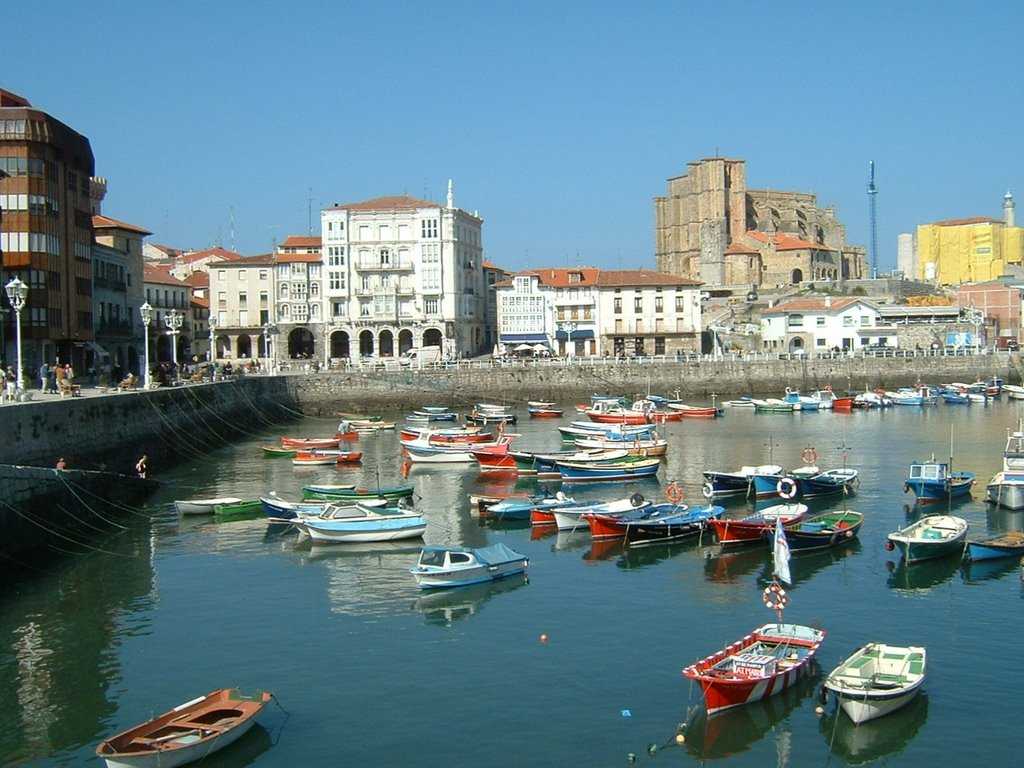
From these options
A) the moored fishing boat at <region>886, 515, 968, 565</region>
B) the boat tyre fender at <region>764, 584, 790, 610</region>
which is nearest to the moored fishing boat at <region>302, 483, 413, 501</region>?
the moored fishing boat at <region>886, 515, 968, 565</region>

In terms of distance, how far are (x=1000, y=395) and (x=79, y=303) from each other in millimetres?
75436

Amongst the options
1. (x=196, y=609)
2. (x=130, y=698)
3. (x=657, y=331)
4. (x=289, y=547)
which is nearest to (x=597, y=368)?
(x=657, y=331)

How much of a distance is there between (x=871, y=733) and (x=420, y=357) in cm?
8296

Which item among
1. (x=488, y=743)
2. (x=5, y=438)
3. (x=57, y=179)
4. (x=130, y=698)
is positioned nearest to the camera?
(x=488, y=743)

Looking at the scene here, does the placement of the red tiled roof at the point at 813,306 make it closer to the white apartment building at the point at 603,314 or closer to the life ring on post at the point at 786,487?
the white apartment building at the point at 603,314

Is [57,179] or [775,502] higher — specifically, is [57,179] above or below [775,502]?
above

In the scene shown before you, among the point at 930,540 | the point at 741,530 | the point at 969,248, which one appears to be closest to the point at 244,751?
the point at 741,530

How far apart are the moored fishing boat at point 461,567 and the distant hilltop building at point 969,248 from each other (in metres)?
146

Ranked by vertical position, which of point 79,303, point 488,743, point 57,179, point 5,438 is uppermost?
point 57,179

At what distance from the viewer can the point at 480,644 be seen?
26469 mm

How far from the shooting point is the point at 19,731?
2173 centimetres

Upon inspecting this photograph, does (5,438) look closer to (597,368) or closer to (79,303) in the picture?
(79,303)

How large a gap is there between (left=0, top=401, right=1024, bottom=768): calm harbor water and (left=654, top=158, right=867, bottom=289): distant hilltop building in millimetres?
109281

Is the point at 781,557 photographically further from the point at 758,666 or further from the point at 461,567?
the point at 461,567
